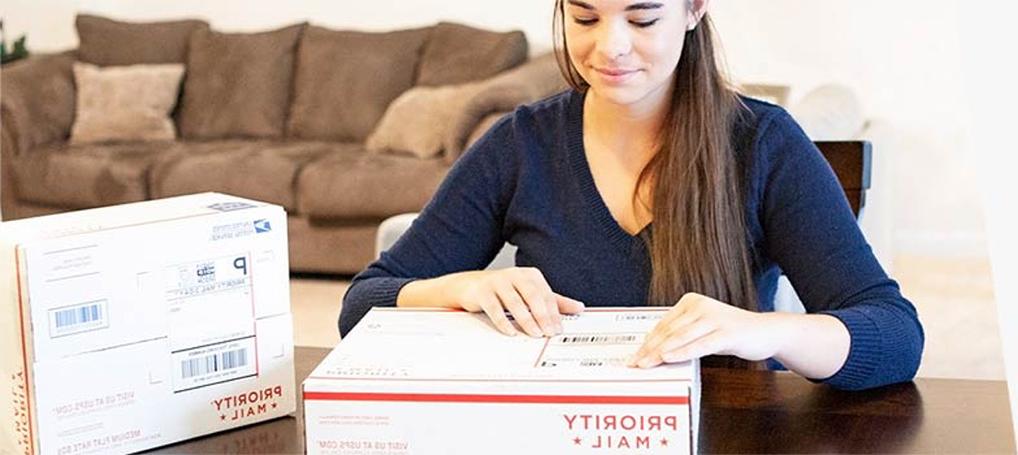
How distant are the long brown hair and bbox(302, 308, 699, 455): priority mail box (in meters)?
0.45

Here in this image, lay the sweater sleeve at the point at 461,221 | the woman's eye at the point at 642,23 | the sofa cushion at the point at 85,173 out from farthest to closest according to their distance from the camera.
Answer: the sofa cushion at the point at 85,173 < the sweater sleeve at the point at 461,221 < the woman's eye at the point at 642,23

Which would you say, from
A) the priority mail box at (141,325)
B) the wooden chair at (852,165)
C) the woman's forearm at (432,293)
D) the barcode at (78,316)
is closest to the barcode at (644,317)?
the woman's forearm at (432,293)

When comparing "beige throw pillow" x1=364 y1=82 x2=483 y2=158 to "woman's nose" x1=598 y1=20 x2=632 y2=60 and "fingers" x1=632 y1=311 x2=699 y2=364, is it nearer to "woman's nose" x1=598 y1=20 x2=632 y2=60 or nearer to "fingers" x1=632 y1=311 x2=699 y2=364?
"woman's nose" x1=598 y1=20 x2=632 y2=60

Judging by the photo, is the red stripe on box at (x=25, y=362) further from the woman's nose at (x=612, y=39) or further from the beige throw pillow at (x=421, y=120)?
the beige throw pillow at (x=421, y=120)

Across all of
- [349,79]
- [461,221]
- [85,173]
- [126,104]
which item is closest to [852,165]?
[461,221]

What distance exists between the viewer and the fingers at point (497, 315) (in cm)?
119

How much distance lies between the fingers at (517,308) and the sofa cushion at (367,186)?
3.11 metres

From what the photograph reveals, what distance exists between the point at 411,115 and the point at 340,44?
63cm

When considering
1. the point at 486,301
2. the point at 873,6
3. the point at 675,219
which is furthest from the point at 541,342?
the point at 873,6

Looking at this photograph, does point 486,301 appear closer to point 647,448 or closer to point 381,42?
point 647,448

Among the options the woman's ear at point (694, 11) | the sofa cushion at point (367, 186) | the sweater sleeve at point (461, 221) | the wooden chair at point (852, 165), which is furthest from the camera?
the sofa cushion at point (367, 186)

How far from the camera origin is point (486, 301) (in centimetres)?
125

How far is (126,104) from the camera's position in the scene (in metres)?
5.20

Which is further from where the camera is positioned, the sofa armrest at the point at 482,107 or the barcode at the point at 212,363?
the sofa armrest at the point at 482,107
